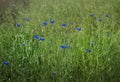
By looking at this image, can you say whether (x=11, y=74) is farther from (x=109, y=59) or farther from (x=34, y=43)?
(x=109, y=59)

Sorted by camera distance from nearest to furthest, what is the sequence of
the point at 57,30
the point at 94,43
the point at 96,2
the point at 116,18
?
1. the point at 94,43
2. the point at 57,30
3. the point at 116,18
4. the point at 96,2

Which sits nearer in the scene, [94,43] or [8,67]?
[8,67]

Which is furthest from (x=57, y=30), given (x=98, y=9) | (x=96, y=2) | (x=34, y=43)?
(x=96, y=2)

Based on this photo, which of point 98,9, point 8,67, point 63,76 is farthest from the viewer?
point 98,9

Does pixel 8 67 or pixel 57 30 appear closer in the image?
pixel 8 67

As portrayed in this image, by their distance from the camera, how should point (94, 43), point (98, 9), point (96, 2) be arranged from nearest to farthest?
point (94, 43)
point (98, 9)
point (96, 2)

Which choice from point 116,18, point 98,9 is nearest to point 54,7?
point 98,9

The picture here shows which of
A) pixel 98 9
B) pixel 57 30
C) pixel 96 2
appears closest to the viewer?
pixel 57 30

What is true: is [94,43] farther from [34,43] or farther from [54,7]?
[54,7]

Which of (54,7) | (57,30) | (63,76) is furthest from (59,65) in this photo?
(54,7)
